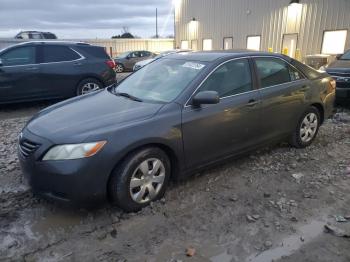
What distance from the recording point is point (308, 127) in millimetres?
5059

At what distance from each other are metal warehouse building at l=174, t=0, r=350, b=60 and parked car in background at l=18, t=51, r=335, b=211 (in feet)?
38.6

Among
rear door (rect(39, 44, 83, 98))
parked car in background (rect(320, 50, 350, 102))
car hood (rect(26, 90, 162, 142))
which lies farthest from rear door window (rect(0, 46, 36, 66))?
parked car in background (rect(320, 50, 350, 102))

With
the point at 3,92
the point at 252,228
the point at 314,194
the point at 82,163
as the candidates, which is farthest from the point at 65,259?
the point at 3,92

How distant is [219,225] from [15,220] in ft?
6.62

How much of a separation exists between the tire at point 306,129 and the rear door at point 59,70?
561 centimetres

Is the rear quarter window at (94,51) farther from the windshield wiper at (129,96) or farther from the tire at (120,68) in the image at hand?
the tire at (120,68)

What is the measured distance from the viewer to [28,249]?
2812mm

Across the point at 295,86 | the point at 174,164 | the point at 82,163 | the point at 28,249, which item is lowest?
the point at 28,249

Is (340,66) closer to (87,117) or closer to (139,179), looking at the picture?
(139,179)

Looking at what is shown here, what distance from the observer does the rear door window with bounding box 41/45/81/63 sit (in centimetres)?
798

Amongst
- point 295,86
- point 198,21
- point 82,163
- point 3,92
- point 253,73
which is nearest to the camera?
point 82,163

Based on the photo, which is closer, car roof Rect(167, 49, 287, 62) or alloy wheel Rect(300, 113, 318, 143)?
car roof Rect(167, 49, 287, 62)

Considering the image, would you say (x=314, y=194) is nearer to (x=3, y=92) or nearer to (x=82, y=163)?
(x=82, y=163)

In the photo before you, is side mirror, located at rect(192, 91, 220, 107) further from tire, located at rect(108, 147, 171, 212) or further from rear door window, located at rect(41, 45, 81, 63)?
rear door window, located at rect(41, 45, 81, 63)
